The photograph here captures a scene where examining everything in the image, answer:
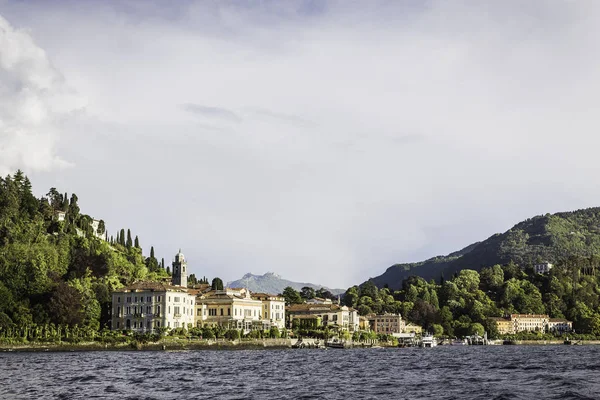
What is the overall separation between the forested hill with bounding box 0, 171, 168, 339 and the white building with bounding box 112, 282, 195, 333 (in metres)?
3.36

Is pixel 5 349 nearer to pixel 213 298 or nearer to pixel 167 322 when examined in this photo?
pixel 167 322

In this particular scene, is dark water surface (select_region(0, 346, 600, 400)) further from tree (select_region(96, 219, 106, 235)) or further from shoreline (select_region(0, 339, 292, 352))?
tree (select_region(96, 219, 106, 235))

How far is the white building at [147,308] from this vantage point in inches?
4916

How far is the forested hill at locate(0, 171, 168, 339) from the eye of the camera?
115m

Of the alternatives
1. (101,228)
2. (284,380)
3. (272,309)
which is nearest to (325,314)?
(272,309)

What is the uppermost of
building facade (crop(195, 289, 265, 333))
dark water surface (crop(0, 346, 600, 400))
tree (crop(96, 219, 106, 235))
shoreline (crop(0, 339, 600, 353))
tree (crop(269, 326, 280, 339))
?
tree (crop(96, 219, 106, 235))

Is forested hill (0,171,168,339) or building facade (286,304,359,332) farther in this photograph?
building facade (286,304,359,332)

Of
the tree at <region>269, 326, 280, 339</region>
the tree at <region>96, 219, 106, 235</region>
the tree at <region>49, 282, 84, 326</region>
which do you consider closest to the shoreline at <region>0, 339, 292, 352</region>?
the tree at <region>269, 326, 280, 339</region>

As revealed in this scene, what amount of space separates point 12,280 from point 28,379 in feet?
229

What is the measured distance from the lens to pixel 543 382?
56.6 metres

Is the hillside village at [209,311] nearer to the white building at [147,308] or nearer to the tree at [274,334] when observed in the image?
the white building at [147,308]

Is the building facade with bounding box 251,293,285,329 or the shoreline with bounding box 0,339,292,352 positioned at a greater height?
the building facade with bounding box 251,293,285,329

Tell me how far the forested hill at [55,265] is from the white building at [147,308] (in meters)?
3.36

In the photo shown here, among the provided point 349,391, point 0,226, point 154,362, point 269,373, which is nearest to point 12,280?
point 0,226
